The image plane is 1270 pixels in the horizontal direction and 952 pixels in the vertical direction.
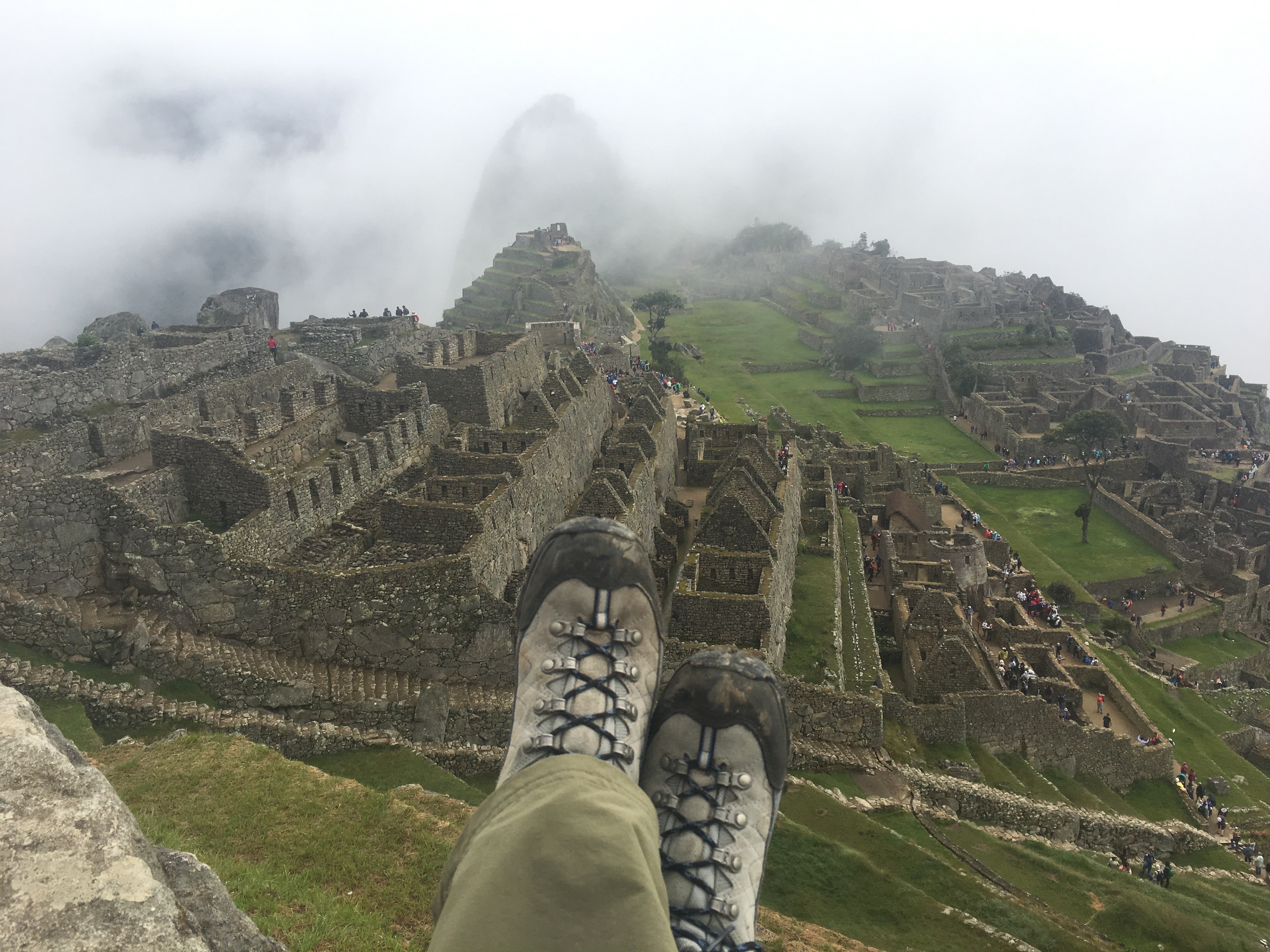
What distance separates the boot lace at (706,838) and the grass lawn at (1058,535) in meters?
37.5

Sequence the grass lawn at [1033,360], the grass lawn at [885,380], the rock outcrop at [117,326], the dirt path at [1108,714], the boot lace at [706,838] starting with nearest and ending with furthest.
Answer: the boot lace at [706,838]
the dirt path at [1108,714]
the rock outcrop at [117,326]
the grass lawn at [885,380]
the grass lawn at [1033,360]

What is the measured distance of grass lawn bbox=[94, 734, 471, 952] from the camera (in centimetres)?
725

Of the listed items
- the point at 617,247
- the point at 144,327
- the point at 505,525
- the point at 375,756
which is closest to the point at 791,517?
the point at 505,525

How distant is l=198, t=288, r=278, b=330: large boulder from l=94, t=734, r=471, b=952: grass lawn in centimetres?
3379

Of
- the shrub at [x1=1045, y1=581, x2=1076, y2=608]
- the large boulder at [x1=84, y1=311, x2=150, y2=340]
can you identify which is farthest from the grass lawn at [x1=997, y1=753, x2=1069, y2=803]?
the large boulder at [x1=84, y1=311, x2=150, y2=340]

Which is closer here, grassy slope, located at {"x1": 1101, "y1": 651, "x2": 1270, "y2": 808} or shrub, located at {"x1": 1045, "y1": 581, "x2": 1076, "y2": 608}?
grassy slope, located at {"x1": 1101, "y1": 651, "x2": 1270, "y2": 808}

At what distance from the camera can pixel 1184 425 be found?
6391 centimetres

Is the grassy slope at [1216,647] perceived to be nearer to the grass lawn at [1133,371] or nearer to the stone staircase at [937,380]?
the stone staircase at [937,380]

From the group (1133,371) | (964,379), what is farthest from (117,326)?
(1133,371)

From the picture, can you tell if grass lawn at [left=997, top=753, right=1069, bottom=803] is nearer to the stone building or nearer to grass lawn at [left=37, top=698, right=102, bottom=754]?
the stone building

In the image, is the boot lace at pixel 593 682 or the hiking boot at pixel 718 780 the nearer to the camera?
the hiking boot at pixel 718 780

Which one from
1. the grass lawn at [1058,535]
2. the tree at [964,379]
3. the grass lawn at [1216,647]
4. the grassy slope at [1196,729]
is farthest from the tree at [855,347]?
the grassy slope at [1196,729]

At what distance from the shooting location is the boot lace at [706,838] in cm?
546

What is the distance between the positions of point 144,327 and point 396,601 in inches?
1223
